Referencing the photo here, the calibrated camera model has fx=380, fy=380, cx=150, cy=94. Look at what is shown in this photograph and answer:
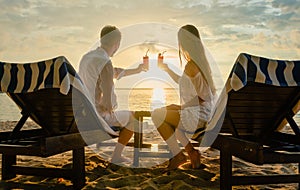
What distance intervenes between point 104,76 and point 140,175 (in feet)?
3.10

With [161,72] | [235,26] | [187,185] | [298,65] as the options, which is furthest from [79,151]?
[235,26]

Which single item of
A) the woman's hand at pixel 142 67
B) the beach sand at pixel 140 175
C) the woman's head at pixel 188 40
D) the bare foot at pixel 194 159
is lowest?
the beach sand at pixel 140 175

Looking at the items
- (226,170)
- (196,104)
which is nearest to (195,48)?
(196,104)

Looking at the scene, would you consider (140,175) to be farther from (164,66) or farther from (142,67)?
(142,67)

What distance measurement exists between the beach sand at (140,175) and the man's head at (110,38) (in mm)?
1158

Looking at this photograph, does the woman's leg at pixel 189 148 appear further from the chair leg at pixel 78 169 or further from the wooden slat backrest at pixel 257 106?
the chair leg at pixel 78 169

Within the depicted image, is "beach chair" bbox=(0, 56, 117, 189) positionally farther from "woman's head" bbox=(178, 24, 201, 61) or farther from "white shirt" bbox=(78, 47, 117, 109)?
"woman's head" bbox=(178, 24, 201, 61)

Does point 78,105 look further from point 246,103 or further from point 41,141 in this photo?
point 246,103

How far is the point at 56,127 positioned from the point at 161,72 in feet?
4.07

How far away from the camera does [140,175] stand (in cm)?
335

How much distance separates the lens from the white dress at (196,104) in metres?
3.25

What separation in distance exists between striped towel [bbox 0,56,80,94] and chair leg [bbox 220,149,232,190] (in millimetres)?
1166

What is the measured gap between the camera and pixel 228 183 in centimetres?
258

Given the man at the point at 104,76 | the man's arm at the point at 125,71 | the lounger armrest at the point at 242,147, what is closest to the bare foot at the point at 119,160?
the man at the point at 104,76
